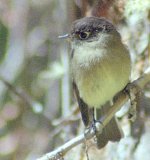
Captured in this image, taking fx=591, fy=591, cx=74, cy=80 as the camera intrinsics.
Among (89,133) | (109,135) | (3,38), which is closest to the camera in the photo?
(89,133)

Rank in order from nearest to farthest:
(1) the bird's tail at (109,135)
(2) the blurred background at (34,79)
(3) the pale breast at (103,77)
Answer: (3) the pale breast at (103,77) < (1) the bird's tail at (109,135) < (2) the blurred background at (34,79)

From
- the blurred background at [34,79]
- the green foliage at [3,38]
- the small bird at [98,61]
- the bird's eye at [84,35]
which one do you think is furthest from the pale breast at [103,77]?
the green foliage at [3,38]

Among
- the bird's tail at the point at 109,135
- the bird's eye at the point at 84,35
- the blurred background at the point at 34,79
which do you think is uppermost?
the bird's eye at the point at 84,35

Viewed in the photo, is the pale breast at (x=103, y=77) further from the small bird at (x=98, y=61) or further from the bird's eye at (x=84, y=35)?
the bird's eye at (x=84, y=35)

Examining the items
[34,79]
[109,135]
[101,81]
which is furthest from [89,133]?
[34,79]

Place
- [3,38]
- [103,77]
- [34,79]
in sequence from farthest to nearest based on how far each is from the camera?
[34,79] → [3,38] → [103,77]

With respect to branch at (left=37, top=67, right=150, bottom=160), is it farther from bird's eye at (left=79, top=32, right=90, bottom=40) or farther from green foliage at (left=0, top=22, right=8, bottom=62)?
green foliage at (left=0, top=22, right=8, bottom=62)

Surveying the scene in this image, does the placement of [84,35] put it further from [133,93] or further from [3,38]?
[3,38]

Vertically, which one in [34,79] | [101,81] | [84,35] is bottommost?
[34,79]
